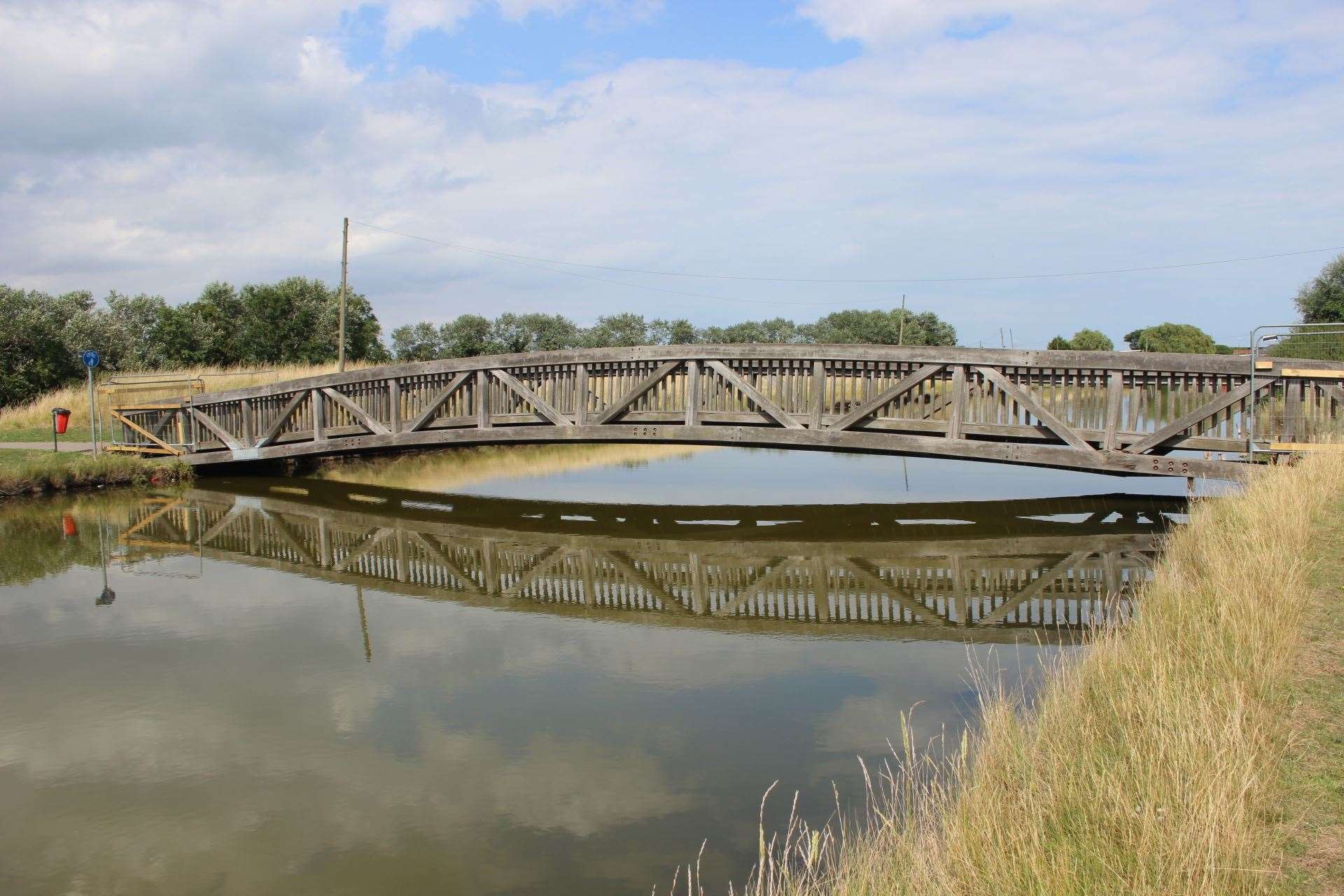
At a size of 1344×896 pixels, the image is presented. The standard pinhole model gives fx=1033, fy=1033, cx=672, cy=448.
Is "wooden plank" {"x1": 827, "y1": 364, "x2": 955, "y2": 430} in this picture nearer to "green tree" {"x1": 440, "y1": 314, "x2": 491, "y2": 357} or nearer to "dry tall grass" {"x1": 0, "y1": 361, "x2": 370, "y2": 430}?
"dry tall grass" {"x1": 0, "y1": 361, "x2": 370, "y2": 430}

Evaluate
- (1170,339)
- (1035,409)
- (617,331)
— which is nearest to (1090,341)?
(1170,339)

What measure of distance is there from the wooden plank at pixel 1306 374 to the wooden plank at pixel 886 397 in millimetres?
3837

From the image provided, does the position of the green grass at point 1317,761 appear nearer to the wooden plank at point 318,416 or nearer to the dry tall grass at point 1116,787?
the dry tall grass at point 1116,787

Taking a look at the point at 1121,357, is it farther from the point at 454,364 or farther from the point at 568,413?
the point at 454,364

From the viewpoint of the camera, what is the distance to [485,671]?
6781 mm

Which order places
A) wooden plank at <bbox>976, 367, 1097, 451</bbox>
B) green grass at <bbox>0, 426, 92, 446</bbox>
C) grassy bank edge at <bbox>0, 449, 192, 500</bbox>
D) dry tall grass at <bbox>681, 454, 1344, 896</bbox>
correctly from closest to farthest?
dry tall grass at <bbox>681, 454, 1344, 896</bbox> → wooden plank at <bbox>976, 367, 1097, 451</bbox> → grassy bank edge at <bbox>0, 449, 192, 500</bbox> → green grass at <bbox>0, 426, 92, 446</bbox>

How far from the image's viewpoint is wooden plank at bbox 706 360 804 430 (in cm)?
1446

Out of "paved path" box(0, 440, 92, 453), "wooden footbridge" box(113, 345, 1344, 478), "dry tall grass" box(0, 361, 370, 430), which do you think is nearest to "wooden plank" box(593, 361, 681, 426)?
"wooden footbridge" box(113, 345, 1344, 478)

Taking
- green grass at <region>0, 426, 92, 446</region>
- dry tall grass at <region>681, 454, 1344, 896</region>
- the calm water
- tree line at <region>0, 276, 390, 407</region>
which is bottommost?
the calm water

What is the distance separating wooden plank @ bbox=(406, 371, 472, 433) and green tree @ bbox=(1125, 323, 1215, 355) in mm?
49000

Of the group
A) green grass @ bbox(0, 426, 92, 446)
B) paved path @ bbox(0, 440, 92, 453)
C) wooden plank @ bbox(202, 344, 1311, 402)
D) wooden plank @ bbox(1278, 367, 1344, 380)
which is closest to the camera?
wooden plank @ bbox(1278, 367, 1344, 380)

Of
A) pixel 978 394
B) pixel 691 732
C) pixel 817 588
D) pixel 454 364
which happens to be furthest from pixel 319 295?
pixel 691 732

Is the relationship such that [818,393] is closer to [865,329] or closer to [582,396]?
[582,396]

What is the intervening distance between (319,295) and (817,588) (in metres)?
41.1
